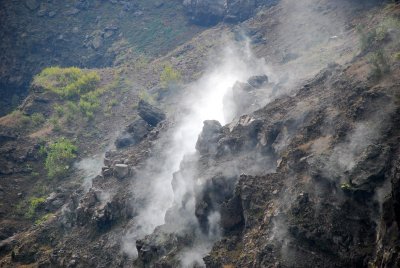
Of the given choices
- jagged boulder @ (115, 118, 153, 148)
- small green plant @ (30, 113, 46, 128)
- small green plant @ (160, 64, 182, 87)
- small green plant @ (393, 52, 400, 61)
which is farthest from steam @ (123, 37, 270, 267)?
small green plant @ (30, 113, 46, 128)

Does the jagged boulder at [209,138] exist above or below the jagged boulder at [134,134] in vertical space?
above

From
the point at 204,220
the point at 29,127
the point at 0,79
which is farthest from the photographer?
the point at 0,79

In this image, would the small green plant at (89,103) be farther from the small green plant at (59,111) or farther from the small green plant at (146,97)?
the small green plant at (146,97)

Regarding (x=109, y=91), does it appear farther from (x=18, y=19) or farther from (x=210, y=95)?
(x=18, y=19)

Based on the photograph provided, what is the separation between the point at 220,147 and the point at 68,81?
1279 inches

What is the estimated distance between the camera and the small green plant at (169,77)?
1831 inches

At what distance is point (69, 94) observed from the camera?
160 feet

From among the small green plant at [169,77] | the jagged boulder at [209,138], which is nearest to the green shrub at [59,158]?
the small green plant at [169,77]

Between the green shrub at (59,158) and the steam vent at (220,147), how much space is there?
13cm

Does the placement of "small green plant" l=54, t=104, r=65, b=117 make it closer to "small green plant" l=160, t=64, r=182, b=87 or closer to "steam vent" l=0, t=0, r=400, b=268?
"steam vent" l=0, t=0, r=400, b=268

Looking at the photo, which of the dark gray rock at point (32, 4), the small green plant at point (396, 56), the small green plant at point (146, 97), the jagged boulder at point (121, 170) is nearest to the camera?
the small green plant at point (396, 56)

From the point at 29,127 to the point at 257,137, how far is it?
102 feet

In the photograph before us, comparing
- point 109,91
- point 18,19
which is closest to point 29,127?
point 109,91

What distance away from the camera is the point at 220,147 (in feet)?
82.0
